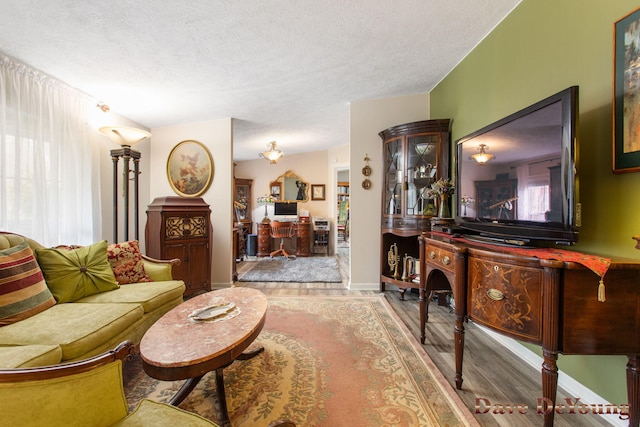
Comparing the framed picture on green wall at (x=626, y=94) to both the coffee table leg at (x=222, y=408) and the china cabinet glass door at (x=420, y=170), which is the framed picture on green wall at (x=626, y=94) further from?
the coffee table leg at (x=222, y=408)

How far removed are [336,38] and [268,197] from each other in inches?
183

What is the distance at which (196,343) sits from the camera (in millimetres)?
1216

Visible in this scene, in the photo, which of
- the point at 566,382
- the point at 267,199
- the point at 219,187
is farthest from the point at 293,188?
the point at 566,382

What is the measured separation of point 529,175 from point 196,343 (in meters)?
2.03

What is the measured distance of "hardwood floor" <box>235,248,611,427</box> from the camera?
1362 millimetres

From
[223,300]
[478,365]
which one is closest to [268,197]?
[223,300]

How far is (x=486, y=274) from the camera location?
1397mm

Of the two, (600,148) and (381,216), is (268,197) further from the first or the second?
(600,148)

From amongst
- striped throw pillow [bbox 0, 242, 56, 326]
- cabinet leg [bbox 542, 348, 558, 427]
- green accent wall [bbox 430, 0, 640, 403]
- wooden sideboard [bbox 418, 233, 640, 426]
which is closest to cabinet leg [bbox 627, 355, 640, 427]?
wooden sideboard [bbox 418, 233, 640, 426]

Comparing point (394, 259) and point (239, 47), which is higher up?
point (239, 47)

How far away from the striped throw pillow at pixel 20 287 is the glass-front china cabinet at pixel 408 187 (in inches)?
125

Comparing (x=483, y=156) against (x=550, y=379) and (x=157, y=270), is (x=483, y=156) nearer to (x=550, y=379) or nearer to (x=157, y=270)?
(x=550, y=379)

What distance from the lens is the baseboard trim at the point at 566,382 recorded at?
1.34 metres

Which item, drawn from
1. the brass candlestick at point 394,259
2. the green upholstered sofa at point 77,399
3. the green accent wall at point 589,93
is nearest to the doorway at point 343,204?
the brass candlestick at point 394,259
